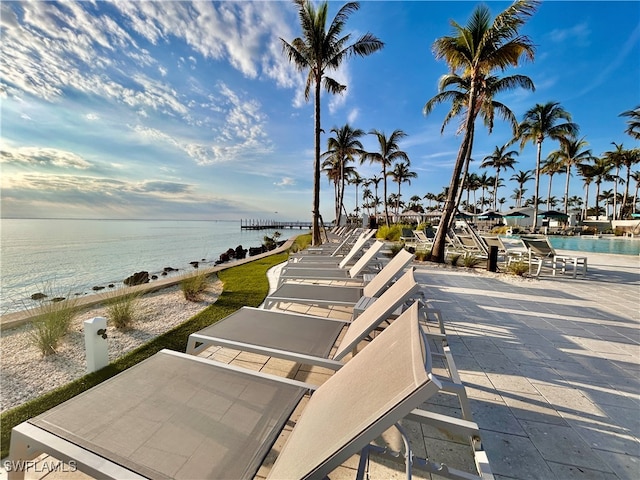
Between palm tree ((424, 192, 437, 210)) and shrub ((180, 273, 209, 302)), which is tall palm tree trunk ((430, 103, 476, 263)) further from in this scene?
palm tree ((424, 192, 437, 210))

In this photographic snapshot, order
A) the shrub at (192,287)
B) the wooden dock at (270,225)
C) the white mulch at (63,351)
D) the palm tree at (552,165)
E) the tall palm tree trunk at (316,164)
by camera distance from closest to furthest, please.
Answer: the white mulch at (63,351) → the shrub at (192,287) → the tall palm tree trunk at (316,164) → the palm tree at (552,165) → the wooden dock at (270,225)

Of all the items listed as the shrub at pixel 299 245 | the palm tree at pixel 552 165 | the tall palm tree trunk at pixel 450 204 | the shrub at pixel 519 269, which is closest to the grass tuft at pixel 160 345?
the shrub at pixel 299 245

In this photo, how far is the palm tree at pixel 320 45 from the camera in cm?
988

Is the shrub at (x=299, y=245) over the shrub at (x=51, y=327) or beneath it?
over

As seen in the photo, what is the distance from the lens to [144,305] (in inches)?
186

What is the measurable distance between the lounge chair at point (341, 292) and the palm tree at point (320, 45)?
8.37 metres

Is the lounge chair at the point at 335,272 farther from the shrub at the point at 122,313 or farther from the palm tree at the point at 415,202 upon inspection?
the palm tree at the point at 415,202

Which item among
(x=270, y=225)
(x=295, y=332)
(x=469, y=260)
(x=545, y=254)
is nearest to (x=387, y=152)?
(x=469, y=260)

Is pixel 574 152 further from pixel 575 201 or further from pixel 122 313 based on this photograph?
pixel 575 201

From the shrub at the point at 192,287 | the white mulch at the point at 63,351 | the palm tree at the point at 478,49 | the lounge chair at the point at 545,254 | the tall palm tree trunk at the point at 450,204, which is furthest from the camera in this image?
the tall palm tree trunk at the point at 450,204

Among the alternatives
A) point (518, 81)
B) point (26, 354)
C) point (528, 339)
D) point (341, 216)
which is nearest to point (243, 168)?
point (341, 216)

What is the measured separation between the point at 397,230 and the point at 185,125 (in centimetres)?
1271

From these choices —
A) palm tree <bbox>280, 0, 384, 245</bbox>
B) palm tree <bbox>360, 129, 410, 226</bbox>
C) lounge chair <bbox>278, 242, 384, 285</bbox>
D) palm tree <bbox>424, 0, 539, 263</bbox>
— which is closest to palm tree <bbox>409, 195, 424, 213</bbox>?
palm tree <bbox>360, 129, 410, 226</bbox>

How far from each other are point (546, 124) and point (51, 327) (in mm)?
28175
